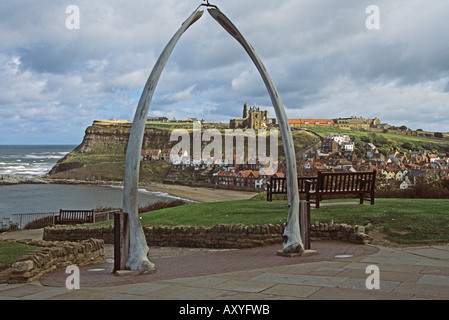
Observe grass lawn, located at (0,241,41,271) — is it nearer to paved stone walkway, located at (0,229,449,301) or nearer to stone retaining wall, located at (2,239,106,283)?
stone retaining wall, located at (2,239,106,283)

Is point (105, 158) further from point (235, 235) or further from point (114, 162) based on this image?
point (235, 235)

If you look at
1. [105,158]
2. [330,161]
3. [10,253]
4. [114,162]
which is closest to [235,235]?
[10,253]

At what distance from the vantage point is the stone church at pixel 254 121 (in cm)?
12938

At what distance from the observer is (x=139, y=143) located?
308 inches

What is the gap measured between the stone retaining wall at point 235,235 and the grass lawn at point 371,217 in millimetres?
583

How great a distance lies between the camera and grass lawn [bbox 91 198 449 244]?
9.68 meters

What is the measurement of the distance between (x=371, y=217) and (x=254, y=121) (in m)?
121

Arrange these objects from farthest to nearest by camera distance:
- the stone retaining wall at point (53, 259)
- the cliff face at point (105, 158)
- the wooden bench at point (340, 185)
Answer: the cliff face at point (105, 158)
the wooden bench at point (340, 185)
the stone retaining wall at point (53, 259)

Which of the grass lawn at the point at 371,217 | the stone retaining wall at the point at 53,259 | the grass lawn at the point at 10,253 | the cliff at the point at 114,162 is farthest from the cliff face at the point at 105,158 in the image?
the stone retaining wall at the point at 53,259

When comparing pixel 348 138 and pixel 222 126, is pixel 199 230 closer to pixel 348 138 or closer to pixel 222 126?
pixel 348 138

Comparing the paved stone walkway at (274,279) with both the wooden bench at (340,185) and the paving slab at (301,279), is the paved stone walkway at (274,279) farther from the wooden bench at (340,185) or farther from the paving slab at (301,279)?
the wooden bench at (340,185)

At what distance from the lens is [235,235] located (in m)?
11.0
